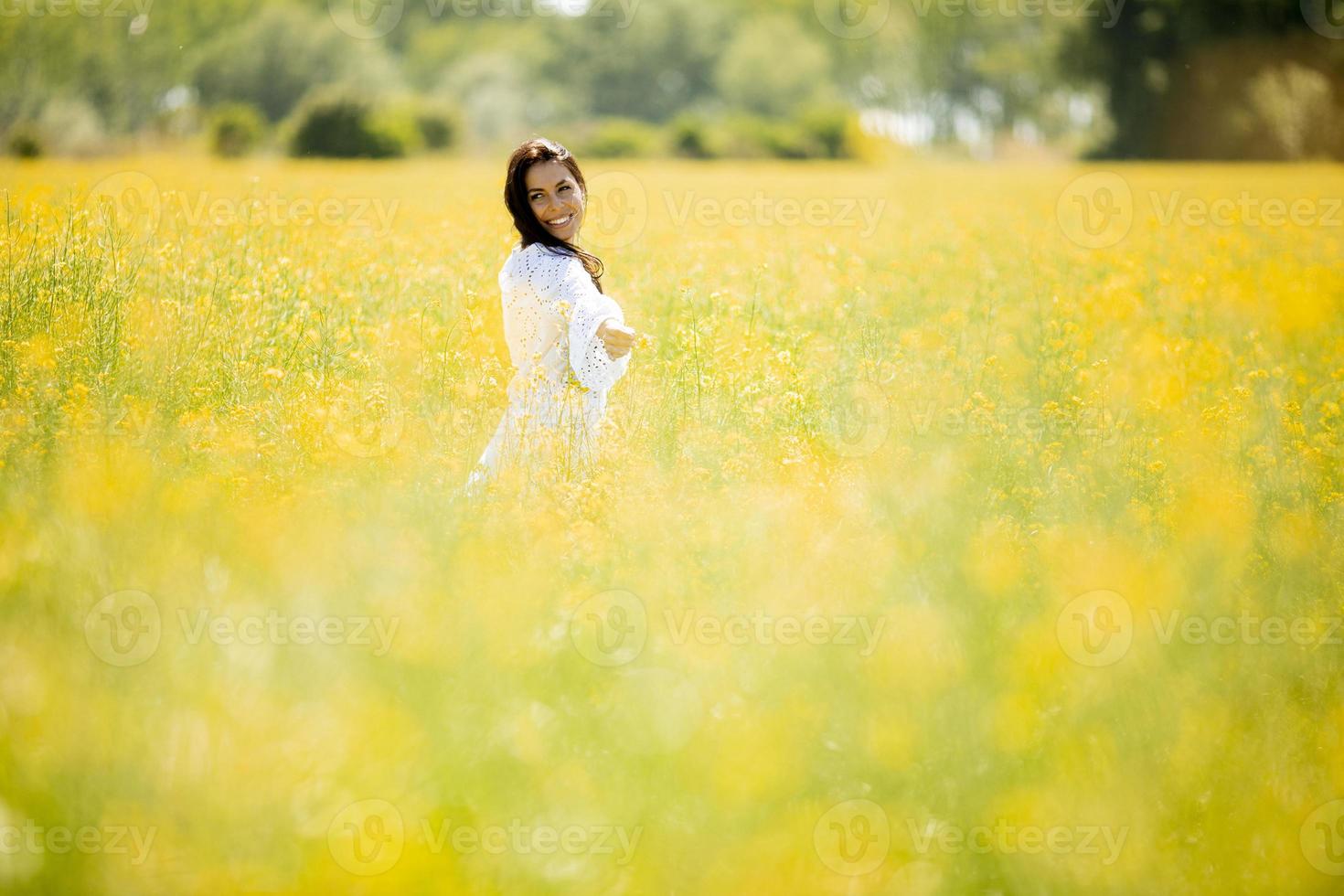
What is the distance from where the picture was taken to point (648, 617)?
126 inches

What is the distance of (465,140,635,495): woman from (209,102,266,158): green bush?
32.4m

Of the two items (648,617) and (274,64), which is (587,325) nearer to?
(648,617)

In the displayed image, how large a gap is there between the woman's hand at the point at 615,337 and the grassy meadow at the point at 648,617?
361 millimetres

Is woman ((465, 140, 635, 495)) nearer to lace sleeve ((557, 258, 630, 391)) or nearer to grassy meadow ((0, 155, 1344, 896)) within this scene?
lace sleeve ((557, 258, 630, 391))

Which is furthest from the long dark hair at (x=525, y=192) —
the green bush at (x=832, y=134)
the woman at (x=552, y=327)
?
the green bush at (x=832, y=134)

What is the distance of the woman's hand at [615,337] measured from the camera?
430 centimetres

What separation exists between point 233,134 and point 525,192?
32876 millimetres

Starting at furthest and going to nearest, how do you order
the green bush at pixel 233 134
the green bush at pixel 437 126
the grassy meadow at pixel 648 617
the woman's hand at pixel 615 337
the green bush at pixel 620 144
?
1. the green bush at pixel 620 144
2. the green bush at pixel 437 126
3. the green bush at pixel 233 134
4. the woman's hand at pixel 615 337
5. the grassy meadow at pixel 648 617

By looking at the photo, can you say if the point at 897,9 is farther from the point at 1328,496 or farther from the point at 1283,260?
the point at 1328,496

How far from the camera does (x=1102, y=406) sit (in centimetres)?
529

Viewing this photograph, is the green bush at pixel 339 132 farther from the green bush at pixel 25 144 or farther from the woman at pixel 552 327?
the woman at pixel 552 327

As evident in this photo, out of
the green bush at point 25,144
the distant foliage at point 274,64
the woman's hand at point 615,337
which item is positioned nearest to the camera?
the woman's hand at point 615,337

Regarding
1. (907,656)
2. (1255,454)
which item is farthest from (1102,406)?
(907,656)

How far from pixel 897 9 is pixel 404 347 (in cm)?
6283
